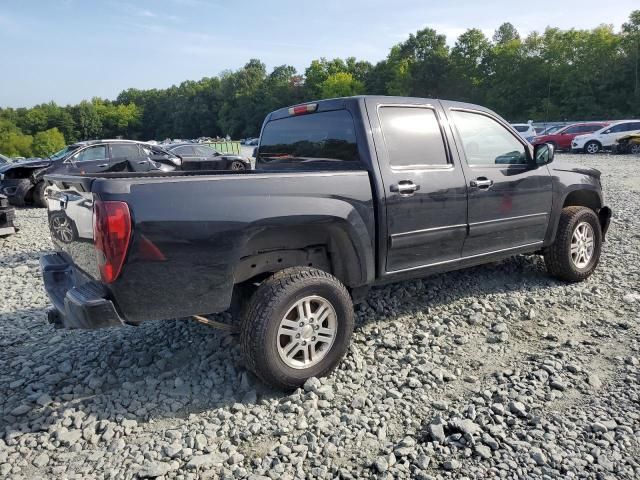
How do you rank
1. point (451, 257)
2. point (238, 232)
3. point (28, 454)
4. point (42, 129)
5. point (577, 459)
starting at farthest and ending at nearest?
point (42, 129)
point (451, 257)
point (238, 232)
point (28, 454)
point (577, 459)

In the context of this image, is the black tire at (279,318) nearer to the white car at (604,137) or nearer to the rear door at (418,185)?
the rear door at (418,185)

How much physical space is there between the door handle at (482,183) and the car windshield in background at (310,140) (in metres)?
1.16

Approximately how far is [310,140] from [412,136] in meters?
0.86

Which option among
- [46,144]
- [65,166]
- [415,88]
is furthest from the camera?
[46,144]

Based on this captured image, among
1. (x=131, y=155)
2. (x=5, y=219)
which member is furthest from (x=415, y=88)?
(x=5, y=219)

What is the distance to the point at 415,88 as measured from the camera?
2785 inches

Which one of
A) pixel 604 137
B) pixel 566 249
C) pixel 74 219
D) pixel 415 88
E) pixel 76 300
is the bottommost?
Result: pixel 566 249

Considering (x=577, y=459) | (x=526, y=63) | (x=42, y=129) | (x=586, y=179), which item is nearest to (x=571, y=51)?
(x=526, y=63)

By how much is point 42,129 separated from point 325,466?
12706 centimetres

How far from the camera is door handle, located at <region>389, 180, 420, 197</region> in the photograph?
143 inches

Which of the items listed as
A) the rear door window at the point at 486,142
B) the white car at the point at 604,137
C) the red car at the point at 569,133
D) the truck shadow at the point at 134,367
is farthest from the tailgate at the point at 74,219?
the red car at the point at 569,133

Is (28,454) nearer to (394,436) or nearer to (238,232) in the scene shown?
(238,232)

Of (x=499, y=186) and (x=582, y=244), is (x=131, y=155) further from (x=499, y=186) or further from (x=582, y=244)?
(x=582, y=244)

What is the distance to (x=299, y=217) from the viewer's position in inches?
124
